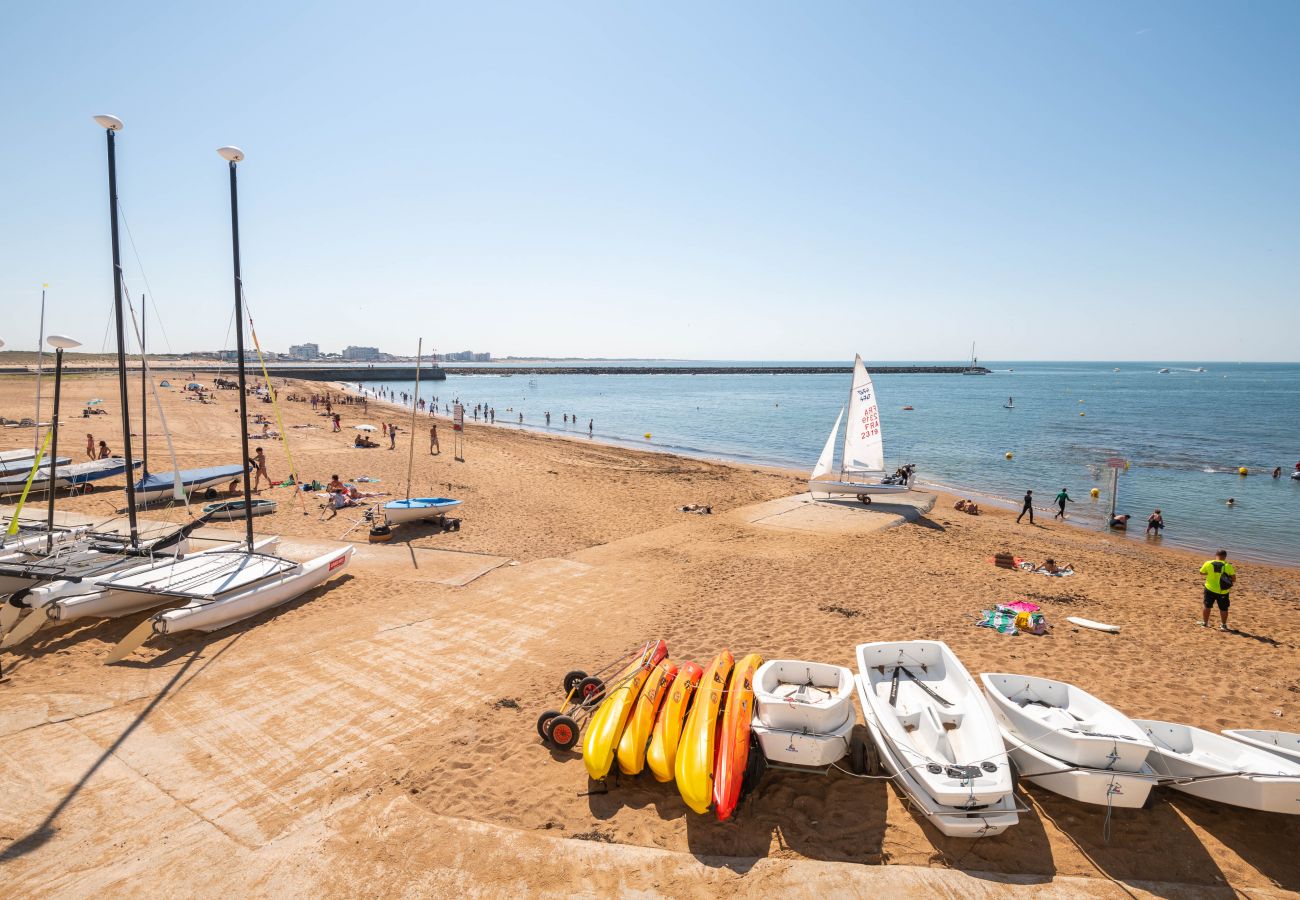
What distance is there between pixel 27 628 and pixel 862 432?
23.0 metres

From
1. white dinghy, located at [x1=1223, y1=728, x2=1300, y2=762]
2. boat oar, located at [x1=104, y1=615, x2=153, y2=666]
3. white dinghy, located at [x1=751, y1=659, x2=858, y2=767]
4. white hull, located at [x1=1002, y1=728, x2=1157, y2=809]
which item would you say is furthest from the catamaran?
white dinghy, located at [x1=1223, y1=728, x2=1300, y2=762]

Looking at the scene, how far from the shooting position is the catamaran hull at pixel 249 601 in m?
10.2

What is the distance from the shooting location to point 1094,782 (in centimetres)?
640

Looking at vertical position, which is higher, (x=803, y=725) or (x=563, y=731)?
(x=803, y=725)

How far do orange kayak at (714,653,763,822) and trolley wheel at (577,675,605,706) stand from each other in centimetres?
189

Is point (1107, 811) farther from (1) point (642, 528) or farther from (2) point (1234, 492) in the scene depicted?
(2) point (1234, 492)

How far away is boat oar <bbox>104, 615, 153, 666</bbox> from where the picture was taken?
9.41 metres

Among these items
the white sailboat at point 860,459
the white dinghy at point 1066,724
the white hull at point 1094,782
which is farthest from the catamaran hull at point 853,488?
the white hull at point 1094,782

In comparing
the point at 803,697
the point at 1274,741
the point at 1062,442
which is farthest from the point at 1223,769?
the point at 1062,442

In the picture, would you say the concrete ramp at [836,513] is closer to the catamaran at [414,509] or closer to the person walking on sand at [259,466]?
the catamaran at [414,509]

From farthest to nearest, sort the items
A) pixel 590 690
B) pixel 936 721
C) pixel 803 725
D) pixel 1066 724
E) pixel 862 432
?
pixel 862 432
pixel 590 690
pixel 936 721
pixel 1066 724
pixel 803 725

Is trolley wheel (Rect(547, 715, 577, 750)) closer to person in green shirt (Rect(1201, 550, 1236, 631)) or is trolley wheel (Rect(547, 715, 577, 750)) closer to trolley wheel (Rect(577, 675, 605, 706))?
trolley wheel (Rect(577, 675, 605, 706))

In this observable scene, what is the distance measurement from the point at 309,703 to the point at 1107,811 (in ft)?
32.7

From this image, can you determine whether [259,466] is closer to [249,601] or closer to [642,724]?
[249,601]
